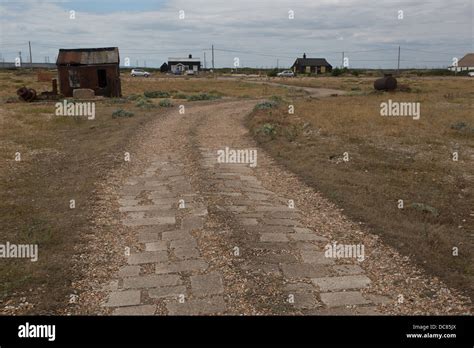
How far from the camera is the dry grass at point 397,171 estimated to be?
6.60 metres

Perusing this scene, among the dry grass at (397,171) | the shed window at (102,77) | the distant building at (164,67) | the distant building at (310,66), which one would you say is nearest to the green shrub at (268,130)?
the dry grass at (397,171)

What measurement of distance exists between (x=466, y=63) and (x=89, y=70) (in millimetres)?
112500

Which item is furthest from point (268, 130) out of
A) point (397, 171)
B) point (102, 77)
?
point (102, 77)

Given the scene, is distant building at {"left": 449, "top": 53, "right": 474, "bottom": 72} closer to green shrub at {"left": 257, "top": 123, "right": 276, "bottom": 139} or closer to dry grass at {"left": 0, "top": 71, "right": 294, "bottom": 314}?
green shrub at {"left": 257, "top": 123, "right": 276, "bottom": 139}

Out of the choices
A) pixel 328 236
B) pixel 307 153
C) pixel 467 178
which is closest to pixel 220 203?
pixel 328 236

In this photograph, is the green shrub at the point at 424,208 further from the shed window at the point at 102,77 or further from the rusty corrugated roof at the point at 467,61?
the rusty corrugated roof at the point at 467,61

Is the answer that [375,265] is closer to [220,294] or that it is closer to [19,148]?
[220,294]

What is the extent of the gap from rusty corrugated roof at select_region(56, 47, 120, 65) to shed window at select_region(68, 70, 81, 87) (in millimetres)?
625

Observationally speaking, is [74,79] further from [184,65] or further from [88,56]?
[184,65]

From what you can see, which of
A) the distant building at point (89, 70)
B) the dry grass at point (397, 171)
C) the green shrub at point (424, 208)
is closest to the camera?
the dry grass at point (397, 171)

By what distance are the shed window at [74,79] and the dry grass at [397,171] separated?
16562 mm

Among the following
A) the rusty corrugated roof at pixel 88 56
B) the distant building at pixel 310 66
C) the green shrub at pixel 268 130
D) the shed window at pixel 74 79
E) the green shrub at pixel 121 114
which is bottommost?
the green shrub at pixel 268 130

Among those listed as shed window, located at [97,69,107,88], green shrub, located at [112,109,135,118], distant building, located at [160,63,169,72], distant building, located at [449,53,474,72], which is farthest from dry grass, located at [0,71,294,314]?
distant building, located at [449,53,474,72]
